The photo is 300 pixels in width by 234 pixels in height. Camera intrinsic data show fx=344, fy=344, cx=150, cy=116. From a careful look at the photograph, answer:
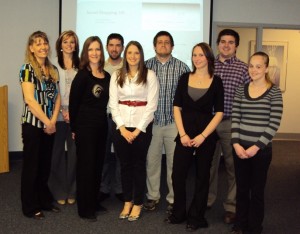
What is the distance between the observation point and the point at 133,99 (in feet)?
9.51

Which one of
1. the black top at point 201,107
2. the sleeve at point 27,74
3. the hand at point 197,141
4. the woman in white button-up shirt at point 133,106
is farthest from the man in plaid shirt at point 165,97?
the sleeve at point 27,74

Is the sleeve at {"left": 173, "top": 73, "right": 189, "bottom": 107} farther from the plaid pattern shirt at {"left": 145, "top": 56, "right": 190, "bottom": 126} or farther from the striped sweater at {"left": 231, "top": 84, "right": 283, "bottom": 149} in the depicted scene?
the striped sweater at {"left": 231, "top": 84, "right": 283, "bottom": 149}

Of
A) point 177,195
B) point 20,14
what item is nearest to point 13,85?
point 20,14

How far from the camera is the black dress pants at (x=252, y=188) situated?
2547 mm

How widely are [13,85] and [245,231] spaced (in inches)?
148

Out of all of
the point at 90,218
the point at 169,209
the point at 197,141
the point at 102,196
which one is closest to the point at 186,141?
the point at 197,141

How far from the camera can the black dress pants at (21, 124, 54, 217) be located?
287cm

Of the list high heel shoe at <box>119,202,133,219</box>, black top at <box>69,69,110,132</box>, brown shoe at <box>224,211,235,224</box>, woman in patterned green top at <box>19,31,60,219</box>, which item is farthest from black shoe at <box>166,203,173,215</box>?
woman in patterned green top at <box>19,31,60,219</box>

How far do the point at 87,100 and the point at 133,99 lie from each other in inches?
15.1

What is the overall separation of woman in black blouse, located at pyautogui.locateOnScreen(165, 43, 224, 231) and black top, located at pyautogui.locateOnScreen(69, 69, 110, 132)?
0.64 meters

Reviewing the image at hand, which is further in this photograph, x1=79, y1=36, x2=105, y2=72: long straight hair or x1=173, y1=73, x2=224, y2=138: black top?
x1=79, y1=36, x2=105, y2=72: long straight hair

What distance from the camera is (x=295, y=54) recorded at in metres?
7.27

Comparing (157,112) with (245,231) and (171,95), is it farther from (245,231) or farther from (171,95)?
(245,231)

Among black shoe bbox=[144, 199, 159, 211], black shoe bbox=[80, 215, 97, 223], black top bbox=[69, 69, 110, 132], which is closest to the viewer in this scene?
black top bbox=[69, 69, 110, 132]
